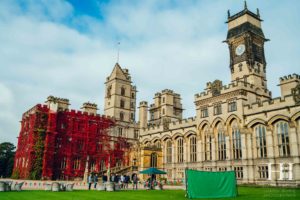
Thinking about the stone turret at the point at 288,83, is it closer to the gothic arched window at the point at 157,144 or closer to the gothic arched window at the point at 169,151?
the gothic arched window at the point at 169,151

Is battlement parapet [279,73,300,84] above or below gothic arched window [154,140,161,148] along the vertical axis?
above

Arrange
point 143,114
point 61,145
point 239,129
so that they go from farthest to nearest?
point 143,114, point 61,145, point 239,129

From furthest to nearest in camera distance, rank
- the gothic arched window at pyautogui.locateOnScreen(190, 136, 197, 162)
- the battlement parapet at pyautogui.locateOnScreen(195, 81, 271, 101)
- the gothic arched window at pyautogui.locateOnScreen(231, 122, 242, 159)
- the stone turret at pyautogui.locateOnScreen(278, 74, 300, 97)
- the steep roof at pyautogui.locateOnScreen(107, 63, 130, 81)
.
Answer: the steep roof at pyautogui.locateOnScreen(107, 63, 130, 81), the gothic arched window at pyautogui.locateOnScreen(190, 136, 197, 162), the battlement parapet at pyautogui.locateOnScreen(195, 81, 271, 101), the gothic arched window at pyautogui.locateOnScreen(231, 122, 242, 159), the stone turret at pyautogui.locateOnScreen(278, 74, 300, 97)

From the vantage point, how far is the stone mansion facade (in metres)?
33.5

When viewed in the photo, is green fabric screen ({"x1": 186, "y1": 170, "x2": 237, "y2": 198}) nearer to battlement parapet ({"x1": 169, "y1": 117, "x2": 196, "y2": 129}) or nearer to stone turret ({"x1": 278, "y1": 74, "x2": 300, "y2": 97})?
stone turret ({"x1": 278, "y1": 74, "x2": 300, "y2": 97})

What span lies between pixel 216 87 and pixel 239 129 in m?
8.70

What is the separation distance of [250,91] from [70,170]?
Answer: 3237 cm

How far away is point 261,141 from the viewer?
36188 millimetres

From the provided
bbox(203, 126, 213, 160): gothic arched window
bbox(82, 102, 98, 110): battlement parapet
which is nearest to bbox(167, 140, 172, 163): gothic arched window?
bbox(203, 126, 213, 160): gothic arched window

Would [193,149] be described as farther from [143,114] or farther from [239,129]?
[143,114]

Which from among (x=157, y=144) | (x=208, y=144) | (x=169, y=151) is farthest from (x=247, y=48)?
(x=157, y=144)

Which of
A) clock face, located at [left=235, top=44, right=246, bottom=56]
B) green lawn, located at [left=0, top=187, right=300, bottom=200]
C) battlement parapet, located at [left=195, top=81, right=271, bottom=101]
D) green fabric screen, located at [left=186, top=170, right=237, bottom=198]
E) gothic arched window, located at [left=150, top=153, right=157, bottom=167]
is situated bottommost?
green lawn, located at [left=0, top=187, right=300, bottom=200]

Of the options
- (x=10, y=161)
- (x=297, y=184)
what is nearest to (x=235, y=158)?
(x=297, y=184)

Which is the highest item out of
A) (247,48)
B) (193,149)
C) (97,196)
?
(247,48)
